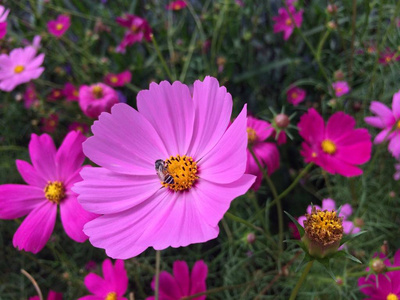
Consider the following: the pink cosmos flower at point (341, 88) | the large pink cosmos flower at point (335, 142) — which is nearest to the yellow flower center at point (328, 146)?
the large pink cosmos flower at point (335, 142)

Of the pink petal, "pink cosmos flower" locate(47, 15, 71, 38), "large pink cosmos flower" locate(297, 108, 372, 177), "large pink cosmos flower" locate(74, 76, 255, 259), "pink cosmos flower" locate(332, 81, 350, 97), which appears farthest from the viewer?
"pink cosmos flower" locate(47, 15, 71, 38)

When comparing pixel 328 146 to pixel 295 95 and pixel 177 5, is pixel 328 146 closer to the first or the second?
pixel 295 95

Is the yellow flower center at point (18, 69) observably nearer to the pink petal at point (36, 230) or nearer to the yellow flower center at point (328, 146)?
the pink petal at point (36, 230)

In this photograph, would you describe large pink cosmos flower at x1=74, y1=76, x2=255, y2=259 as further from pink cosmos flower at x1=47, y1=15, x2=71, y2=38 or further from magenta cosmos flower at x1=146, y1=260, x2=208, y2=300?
pink cosmos flower at x1=47, y1=15, x2=71, y2=38

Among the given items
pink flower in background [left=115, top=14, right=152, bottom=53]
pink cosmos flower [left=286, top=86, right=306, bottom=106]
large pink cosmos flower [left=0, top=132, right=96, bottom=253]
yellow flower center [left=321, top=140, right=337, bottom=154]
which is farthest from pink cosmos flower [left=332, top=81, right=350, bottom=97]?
large pink cosmos flower [left=0, top=132, right=96, bottom=253]

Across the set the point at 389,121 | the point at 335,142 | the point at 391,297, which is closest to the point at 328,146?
the point at 335,142

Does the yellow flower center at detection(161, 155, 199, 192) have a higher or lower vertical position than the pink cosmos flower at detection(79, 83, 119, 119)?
lower
